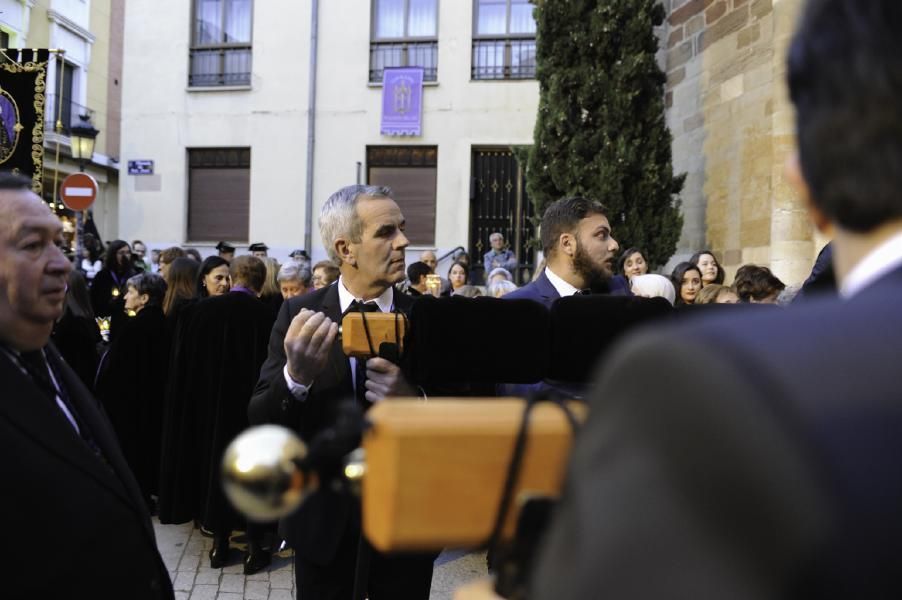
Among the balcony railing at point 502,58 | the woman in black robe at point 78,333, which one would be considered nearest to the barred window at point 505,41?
the balcony railing at point 502,58

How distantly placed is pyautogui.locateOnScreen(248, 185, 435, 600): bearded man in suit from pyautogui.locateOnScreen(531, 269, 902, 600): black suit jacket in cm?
160

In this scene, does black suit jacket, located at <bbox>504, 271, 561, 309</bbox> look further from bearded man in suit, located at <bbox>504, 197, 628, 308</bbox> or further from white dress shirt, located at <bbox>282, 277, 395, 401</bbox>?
white dress shirt, located at <bbox>282, 277, 395, 401</bbox>

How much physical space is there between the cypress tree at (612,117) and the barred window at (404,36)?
7.62m

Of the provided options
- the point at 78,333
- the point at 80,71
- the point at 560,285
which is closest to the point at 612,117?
the point at 78,333

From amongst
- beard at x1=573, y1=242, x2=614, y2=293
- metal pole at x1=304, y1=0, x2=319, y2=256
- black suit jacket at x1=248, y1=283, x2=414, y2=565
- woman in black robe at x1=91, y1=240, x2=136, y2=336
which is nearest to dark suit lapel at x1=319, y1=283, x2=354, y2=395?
black suit jacket at x1=248, y1=283, x2=414, y2=565

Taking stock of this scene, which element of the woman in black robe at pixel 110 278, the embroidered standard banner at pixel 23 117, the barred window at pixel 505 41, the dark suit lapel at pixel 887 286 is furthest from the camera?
the barred window at pixel 505 41

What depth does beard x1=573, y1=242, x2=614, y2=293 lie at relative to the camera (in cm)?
384

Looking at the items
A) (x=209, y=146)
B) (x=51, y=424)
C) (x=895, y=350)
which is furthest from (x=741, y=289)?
(x=209, y=146)

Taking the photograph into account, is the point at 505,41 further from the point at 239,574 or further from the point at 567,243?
the point at 567,243

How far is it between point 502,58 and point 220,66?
6461 mm

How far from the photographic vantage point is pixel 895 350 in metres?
0.69

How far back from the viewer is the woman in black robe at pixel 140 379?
249 inches

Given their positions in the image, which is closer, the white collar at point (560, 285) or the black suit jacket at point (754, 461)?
the black suit jacket at point (754, 461)

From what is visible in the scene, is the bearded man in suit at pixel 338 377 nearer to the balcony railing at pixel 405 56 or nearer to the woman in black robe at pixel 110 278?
the woman in black robe at pixel 110 278
